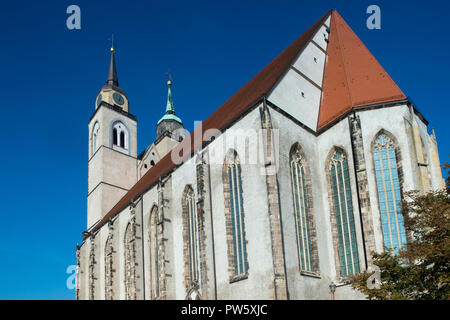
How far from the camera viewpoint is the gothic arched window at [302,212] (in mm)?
18438

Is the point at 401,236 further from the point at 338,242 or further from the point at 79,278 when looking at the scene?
the point at 79,278

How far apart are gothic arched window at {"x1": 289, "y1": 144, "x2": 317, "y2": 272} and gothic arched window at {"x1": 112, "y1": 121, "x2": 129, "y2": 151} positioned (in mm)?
20585

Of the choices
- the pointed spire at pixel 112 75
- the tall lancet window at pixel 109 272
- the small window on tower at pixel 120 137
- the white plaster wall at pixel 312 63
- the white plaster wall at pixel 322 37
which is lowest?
the tall lancet window at pixel 109 272

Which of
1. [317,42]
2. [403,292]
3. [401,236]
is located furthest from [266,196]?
[317,42]

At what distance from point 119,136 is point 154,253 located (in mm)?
14619

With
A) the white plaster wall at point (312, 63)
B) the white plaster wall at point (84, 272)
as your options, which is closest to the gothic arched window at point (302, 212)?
the white plaster wall at point (312, 63)

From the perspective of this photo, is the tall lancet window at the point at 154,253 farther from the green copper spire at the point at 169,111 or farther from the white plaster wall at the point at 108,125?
the green copper spire at the point at 169,111

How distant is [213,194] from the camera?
2112 centimetres

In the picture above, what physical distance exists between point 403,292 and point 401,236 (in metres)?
4.95

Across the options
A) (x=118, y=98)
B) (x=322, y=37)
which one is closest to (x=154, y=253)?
(x=322, y=37)

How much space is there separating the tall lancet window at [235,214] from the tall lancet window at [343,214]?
3.50 metres

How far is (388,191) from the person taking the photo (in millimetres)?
18359

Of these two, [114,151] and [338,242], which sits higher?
[114,151]
